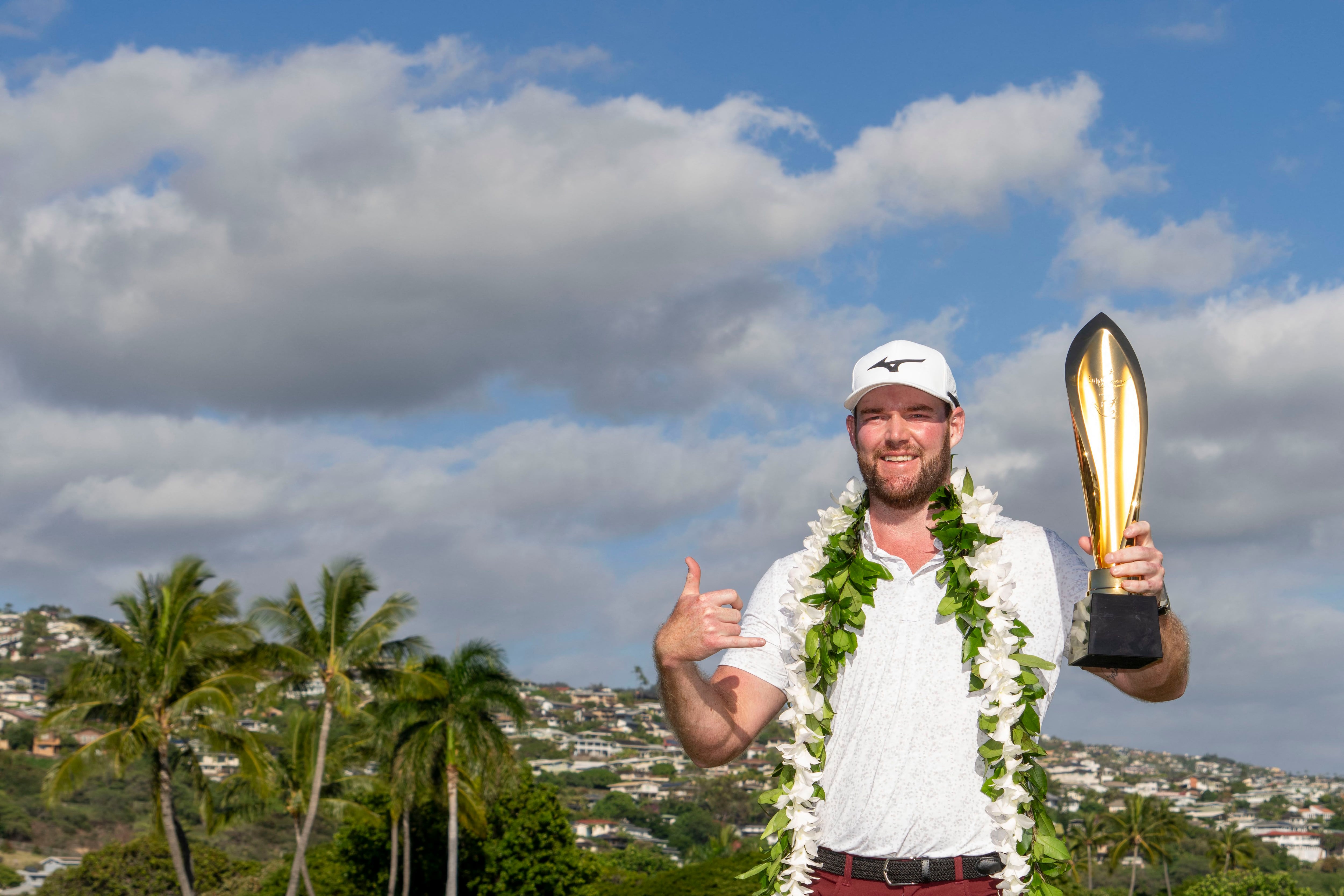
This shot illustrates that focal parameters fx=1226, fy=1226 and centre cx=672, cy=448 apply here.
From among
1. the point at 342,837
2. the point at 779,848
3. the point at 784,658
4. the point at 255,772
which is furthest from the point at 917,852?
the point at 342,837

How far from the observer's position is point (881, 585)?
413 centimetres

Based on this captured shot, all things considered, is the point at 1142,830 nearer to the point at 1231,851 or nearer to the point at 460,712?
the point at 1231,851

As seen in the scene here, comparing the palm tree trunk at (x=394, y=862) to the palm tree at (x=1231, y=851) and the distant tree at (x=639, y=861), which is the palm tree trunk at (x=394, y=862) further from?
the palm tree at (x=1231, y=851)

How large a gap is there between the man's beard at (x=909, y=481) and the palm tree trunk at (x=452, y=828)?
36.4 meters

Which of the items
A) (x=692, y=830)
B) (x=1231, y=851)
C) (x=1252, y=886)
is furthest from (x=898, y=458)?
(x=692, y=830)

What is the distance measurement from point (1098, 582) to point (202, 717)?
31501mm

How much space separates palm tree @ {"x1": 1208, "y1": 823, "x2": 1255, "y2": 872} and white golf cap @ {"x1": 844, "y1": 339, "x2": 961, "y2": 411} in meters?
87.2

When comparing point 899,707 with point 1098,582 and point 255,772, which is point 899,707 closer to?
point 1098,582

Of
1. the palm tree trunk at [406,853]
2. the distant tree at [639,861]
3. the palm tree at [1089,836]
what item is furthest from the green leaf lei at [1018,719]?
the palm tree at [1089,836]

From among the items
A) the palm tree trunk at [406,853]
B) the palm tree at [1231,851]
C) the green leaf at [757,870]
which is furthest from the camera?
the palm tree at [1231,851]

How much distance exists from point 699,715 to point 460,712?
1380 inches

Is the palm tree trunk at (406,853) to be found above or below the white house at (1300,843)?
below

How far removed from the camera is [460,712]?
37500 millimetres

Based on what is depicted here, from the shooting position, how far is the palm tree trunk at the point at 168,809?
3094cm
